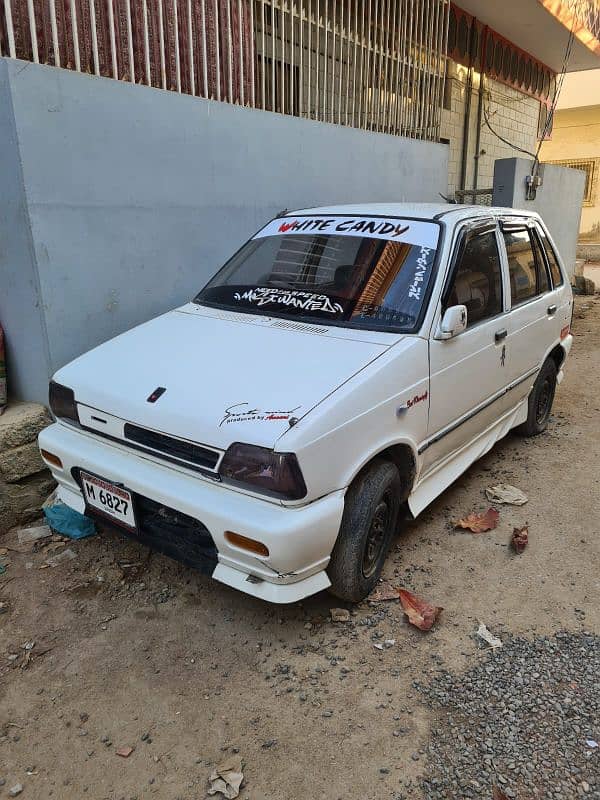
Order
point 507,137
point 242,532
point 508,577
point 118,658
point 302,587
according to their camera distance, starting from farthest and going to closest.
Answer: point 507,137
point 508,577
point 118,658
point 302,587
point 242,532

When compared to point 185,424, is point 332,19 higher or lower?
higher

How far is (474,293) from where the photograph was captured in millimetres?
3525

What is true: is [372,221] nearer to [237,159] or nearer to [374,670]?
A: [237,159]

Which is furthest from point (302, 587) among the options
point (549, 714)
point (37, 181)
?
point (37, 181)

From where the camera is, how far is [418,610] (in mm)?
2918

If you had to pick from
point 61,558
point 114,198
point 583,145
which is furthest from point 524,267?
point 583,145

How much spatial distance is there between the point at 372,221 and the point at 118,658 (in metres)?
2.68

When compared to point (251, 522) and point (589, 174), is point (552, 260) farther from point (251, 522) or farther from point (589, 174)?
point (589, 174)

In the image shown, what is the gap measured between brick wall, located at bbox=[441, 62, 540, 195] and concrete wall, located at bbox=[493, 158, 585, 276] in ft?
4.37

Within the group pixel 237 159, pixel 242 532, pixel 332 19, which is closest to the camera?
pixel 242 532

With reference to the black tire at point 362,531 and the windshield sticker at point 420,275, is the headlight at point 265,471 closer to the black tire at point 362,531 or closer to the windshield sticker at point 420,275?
the black tire at point 362,531

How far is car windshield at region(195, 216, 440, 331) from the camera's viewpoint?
10.3 feet

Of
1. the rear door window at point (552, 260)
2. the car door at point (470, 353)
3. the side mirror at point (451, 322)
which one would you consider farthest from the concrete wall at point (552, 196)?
the side mirror at point (451, 322)

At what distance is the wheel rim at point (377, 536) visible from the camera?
2.88 meters
